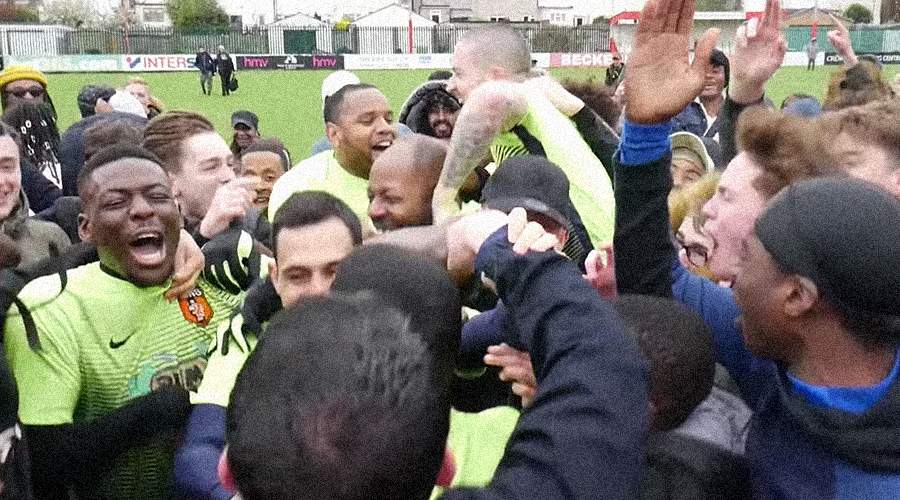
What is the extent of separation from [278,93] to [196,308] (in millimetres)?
26631

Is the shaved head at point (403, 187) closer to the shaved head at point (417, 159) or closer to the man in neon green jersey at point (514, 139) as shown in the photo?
the shaved head at point (417, 159)

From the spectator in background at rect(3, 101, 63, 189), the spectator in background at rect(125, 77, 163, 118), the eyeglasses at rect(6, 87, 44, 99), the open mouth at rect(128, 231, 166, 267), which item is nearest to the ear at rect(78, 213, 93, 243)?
the open mouth at rect(128, 231, 166, 267)

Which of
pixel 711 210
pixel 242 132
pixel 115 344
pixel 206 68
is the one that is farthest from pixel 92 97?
pixel 206 68

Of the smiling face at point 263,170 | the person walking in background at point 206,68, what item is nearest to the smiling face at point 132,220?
the smiling face at point 263,170

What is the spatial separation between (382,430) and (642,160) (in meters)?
1.09

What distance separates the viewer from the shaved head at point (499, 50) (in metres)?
3.76

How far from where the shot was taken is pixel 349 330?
1.24 meters

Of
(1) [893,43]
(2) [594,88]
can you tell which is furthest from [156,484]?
(1) [893,43]

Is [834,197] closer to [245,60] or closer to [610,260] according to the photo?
[610,260]

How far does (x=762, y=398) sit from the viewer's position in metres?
1.83

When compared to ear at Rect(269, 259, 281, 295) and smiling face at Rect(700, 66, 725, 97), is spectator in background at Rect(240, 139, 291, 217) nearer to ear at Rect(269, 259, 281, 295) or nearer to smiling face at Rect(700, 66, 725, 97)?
smiling face at Rect(700, 66, 725, 97)

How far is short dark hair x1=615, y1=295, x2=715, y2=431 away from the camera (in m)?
1.81

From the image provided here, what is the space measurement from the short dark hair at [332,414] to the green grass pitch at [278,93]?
14.0m

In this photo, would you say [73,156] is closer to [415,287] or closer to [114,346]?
[114,346]
